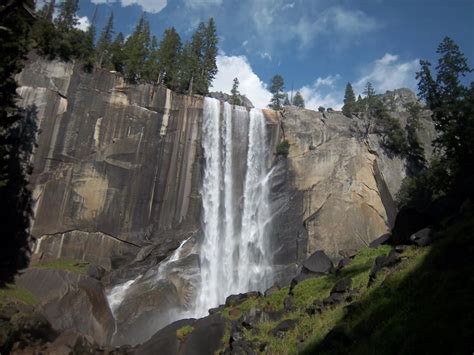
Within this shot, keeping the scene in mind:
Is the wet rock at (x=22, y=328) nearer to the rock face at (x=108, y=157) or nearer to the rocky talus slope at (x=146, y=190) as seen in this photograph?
the rocky talus slope at (x=146, y=190)

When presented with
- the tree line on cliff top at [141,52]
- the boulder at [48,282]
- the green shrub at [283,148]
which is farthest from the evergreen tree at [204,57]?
the boulder at [48,282]

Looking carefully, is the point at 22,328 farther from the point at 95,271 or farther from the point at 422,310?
the point at 422,310

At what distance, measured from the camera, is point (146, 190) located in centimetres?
3712

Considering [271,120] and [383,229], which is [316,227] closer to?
[383,229]

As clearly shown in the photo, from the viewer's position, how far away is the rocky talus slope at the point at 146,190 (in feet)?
109

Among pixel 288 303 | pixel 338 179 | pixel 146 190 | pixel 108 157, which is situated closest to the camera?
pixel 288 303

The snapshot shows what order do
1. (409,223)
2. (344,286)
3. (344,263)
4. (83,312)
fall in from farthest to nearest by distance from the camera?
(83,312) → (344,263) → (409,223) → (344,286)

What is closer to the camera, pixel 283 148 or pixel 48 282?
pixel 48 282

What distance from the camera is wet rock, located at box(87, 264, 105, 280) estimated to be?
31.0 m

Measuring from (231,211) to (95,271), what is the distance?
13.1m

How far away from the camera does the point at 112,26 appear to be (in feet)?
234

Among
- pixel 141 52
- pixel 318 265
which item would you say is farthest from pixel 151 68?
pixel 318 265

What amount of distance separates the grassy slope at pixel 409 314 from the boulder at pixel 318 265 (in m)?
6.82

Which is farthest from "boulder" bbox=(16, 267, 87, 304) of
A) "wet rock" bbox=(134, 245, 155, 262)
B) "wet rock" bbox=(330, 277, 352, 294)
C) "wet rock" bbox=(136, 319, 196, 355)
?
"wet rock" bbox=(330, 277, 352, 294)
